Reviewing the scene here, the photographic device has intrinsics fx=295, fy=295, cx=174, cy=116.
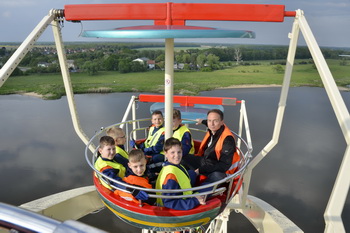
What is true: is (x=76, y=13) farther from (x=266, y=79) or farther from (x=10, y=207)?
(x=266, y=79)

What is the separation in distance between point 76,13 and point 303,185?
30363 millimetres

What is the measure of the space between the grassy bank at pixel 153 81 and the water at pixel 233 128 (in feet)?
12.9

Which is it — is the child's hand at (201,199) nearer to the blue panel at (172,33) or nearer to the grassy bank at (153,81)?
the blue panel at (172,33)

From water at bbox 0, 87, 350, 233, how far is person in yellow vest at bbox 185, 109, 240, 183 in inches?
722

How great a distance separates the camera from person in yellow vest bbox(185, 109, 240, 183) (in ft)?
11.2

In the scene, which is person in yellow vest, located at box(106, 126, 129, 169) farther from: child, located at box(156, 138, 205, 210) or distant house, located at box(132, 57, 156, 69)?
distant house, located at box(132, 57, 156, 69)

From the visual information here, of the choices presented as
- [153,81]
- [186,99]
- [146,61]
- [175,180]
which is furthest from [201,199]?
[146,61]

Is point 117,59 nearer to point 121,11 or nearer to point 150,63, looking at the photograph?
point 150,63

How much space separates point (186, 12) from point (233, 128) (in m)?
32.7

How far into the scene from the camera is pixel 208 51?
58.7m

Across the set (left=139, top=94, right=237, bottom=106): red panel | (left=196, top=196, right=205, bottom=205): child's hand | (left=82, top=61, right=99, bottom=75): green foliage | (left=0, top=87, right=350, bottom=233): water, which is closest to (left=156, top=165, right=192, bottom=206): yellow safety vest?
(left=196, top=196, right=205, bottom=205): child's hand

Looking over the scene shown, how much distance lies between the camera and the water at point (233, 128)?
84.6 ft

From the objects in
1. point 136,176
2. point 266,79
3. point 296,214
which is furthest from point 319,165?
point 136,176

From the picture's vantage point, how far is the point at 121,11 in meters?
3.27
